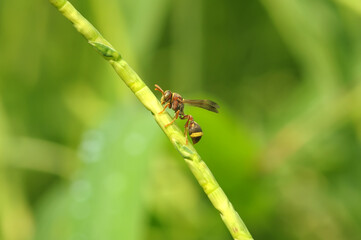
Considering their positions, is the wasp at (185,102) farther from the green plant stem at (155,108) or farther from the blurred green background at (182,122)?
the green plant stem at (155,108)

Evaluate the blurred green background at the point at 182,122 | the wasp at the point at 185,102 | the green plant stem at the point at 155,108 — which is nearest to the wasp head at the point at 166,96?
the wasp at the point at 185,102

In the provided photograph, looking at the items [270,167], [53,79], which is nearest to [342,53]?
[270,167]

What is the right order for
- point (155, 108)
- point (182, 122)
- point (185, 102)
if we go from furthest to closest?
1. point (182, 122)
2. point (185, 102)
3. point (155, 108)

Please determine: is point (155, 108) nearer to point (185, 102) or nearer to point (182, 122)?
point (185, 102)

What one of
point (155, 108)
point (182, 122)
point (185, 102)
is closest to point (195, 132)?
point (185, 102)

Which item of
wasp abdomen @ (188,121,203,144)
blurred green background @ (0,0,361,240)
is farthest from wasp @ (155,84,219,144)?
blurred green background @ (0,0,361,240)
